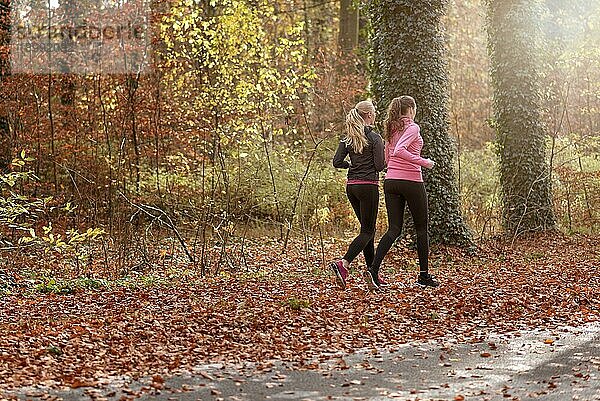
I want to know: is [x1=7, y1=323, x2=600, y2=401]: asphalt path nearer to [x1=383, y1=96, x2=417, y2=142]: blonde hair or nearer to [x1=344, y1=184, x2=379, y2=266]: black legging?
[x1=344, y1=184, x2=379, y2=266]: black legging

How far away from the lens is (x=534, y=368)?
6809mm

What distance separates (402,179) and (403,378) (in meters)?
3.86

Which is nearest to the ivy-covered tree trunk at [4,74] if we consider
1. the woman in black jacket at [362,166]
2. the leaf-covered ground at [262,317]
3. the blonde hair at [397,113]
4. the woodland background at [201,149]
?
the woodland background at [201,149]

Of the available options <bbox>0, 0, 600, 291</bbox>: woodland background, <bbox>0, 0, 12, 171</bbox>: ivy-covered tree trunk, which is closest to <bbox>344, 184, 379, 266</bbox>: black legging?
<bbox>0, 0, 600, 291</bbox>: woodland background

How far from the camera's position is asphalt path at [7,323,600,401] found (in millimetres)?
5980

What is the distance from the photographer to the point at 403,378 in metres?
6.55

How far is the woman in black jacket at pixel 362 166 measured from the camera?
10.1m

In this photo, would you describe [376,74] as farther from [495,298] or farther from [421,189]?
[495,298]

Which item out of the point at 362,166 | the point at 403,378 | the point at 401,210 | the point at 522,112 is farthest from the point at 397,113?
the point at 522,112

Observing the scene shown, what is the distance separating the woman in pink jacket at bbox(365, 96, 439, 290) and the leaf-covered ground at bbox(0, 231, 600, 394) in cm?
42

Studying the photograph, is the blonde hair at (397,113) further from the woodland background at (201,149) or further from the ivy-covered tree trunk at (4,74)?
the ivy-covered tree trunk at (4,74)

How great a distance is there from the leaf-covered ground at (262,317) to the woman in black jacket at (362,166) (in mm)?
460

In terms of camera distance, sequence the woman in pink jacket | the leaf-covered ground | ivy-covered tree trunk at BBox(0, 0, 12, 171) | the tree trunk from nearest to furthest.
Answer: the leaf-covered ground, the woman in pink jacket, ivy-covered tree trunk at BBox(0, 0, 12, 171), the tree trunk

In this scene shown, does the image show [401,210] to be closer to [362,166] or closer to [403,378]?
[362,166]
